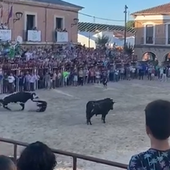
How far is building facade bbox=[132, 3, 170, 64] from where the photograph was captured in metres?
47.0

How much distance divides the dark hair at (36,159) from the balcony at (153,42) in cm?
4457

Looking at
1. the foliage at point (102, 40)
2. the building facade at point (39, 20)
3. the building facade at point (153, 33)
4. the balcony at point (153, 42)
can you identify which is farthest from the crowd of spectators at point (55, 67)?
the foliage at point (102, 40)

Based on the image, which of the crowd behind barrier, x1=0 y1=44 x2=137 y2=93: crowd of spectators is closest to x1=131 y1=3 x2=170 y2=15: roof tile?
the crowd behind barrier

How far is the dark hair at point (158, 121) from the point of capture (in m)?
3.17

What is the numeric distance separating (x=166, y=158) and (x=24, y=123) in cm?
1354

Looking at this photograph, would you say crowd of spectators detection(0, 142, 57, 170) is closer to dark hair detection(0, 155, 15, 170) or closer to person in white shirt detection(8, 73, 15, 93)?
dark hair detection(0, 155, 15, 170)

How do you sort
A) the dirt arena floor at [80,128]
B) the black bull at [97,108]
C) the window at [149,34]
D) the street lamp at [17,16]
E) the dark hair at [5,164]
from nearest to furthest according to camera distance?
A: 1. the dark hair at [5,164]
2. the dirt arena floor at [80,128]
3. the black bull at [97,108]
4. the street lamp at [17,16]
5. the window at [149,34]

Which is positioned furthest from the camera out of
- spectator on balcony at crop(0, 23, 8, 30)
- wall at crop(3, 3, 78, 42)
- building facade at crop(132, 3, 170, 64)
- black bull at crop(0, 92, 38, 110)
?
building facade at crop(132, 3, 170, 64)

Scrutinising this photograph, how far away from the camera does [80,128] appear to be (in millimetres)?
15602

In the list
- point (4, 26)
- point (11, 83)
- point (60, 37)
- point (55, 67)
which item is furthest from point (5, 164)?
point (60, 37)

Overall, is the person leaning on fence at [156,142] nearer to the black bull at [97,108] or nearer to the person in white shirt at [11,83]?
the black bull at [97,108]

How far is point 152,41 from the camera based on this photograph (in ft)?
158

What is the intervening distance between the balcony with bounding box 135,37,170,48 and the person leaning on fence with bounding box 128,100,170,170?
44334mm

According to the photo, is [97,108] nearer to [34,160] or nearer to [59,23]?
[34,160]
